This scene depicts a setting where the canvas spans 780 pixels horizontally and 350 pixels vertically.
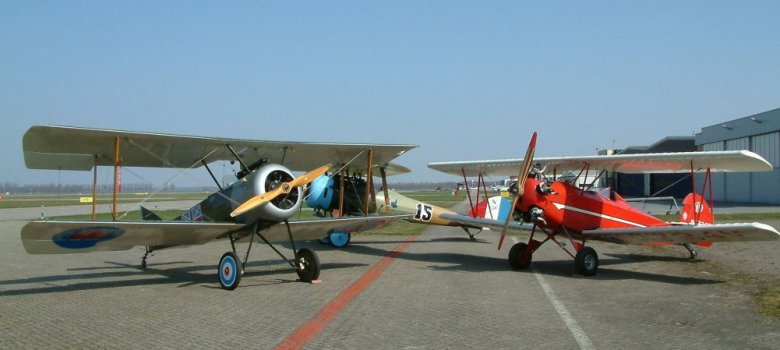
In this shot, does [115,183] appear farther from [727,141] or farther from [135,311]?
[727,141]

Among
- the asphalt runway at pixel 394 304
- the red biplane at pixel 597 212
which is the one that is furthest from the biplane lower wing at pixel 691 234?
the asphalt runway at pixel 394 304

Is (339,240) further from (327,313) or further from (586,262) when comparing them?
(327,313)

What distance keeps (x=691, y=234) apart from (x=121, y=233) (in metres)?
9.33

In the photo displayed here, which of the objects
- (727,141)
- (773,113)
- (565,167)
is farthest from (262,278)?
(727,141)

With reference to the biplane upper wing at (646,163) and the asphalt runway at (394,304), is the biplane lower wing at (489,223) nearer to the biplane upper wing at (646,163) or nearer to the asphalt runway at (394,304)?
the asphalt runway at (394,304)

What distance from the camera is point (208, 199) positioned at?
1128cm

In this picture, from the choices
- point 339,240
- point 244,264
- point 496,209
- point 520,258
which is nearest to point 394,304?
point 244,264

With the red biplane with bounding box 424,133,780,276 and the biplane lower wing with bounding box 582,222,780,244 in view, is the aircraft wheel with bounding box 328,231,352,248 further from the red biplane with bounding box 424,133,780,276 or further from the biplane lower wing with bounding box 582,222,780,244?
the biplane lower wing with bounding box 582,222,780,244

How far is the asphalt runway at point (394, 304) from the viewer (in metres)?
6.07

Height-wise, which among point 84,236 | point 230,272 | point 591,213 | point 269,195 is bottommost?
point 230,272

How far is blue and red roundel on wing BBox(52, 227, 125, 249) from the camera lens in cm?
894

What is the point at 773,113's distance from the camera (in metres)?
41.1

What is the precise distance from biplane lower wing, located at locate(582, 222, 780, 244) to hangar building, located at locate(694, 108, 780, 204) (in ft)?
115

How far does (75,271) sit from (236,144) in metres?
4.53
